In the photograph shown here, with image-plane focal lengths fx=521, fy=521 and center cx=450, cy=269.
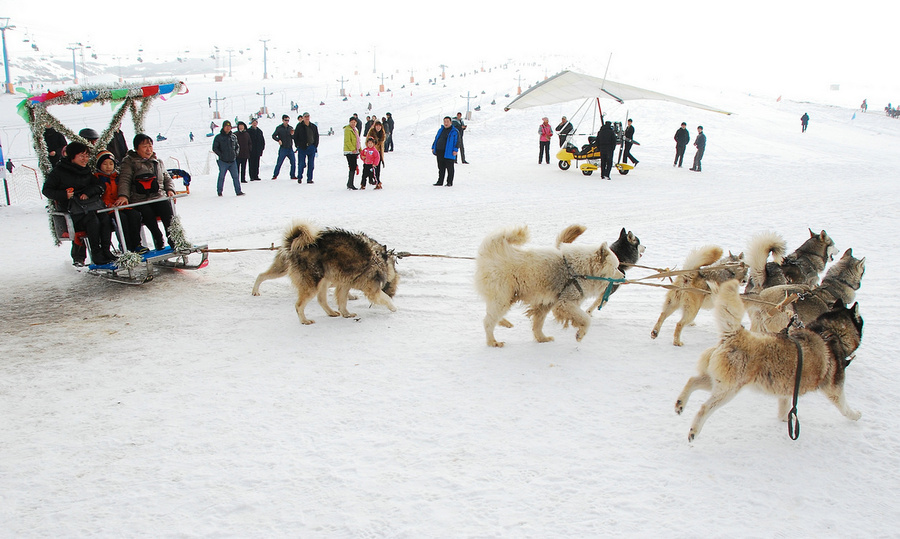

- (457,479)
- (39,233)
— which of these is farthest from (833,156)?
(39,233)

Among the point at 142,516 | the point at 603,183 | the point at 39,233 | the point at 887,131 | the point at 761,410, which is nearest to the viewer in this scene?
the point at 142,516

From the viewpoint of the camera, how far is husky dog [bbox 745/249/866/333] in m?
4.20

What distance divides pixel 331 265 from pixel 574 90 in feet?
50.7

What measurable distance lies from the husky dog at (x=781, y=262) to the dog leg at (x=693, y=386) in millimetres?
1956

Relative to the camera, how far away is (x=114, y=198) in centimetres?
645

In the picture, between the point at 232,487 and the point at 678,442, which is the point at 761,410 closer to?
the point at 678,442

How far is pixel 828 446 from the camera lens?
3146 millimetres

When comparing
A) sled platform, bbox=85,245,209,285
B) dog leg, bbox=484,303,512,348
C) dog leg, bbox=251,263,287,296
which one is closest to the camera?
dog leg, bbox=484,303,512,348

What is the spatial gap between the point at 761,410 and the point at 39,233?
1044 cm

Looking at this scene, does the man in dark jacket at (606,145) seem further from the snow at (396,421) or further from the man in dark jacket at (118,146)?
the man in dark jacket at (118,146)

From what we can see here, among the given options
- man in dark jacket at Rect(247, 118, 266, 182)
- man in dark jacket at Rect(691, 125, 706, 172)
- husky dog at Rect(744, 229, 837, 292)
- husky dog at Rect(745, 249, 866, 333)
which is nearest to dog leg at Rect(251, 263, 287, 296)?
husky dog at Rect(745, 249, 866, 333)

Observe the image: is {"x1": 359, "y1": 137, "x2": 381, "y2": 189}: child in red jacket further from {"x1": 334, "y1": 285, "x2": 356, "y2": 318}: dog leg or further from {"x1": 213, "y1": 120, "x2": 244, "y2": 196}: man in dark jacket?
{"x1": 334, "y1": 285, "x2": 356, "y2": 318}: dog leg

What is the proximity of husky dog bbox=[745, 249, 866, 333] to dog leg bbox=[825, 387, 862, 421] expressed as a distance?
94 cm

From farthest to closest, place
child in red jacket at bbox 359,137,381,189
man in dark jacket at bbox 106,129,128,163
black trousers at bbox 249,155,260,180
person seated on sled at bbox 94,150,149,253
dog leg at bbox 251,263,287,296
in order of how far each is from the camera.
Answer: black trousers at bbox 249,155,260,180 < child in red jacket at bbox 359,137,381,189 < man in dark jacket at bbox 106,129,128,163 < person seated on sled at bbox 94,150,149,253 < dog leg at bbox 251,263,287,296
